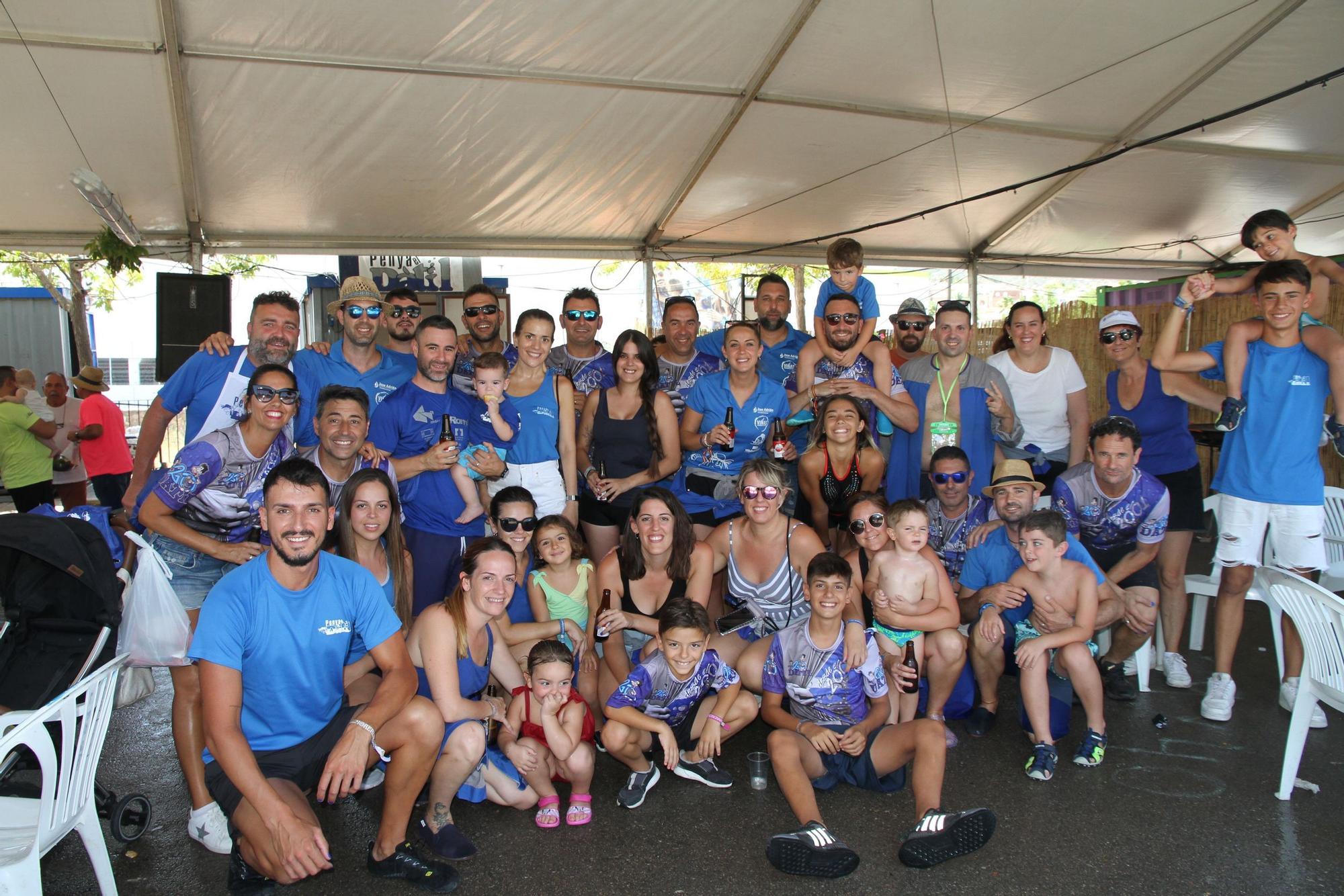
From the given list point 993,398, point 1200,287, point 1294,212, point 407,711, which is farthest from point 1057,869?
point 1294,212

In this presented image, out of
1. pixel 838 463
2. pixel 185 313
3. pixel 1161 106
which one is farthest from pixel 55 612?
pixel 1161 106

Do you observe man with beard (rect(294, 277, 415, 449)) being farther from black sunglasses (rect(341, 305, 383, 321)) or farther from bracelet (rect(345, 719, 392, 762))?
bracelet (rect(345, 719, 392, 762))

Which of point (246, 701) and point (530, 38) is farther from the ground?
point (530, 38)

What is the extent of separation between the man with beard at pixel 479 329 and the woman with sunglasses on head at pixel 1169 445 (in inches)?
137

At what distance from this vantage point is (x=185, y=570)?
11.5 ft

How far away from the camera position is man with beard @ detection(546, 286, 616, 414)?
17.5 feet

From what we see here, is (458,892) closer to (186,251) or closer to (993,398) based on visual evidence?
(993,398)

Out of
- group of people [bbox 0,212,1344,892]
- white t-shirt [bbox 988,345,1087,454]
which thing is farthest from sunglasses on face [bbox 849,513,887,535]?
white t-shirt [bbox 988,345,1087,454]

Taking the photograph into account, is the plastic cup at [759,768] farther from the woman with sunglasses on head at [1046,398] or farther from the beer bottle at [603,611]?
the woman with sunglasses on head at [1046,398]

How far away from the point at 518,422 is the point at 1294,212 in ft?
36.6

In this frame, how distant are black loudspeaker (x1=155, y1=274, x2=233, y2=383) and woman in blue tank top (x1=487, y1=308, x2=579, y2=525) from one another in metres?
4.07

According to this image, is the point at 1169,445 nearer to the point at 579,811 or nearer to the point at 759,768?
the point at 759,768

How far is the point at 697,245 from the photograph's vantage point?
10.7m

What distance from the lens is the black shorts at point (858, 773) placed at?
11.6 ft
